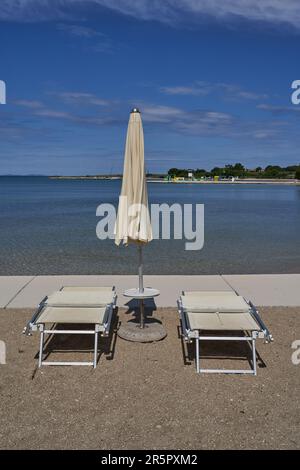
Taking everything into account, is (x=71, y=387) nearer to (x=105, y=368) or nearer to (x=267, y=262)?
(x=105, y=368)

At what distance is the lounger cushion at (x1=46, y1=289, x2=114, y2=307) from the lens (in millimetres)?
5172

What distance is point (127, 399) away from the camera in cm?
395

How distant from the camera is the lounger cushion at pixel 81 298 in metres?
5.17

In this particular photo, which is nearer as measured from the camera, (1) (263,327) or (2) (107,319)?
(1) (263,327)

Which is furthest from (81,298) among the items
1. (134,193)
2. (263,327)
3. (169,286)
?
(169,286)

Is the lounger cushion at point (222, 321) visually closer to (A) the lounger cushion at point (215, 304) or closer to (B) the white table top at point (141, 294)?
(A) the lounger cushion at point (215, 304)

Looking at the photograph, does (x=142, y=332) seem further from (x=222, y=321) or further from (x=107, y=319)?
(x=222, y=321)

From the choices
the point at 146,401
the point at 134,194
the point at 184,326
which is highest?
the point at 134,194

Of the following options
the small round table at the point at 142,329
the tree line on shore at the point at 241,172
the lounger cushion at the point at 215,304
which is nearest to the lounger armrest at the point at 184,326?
the lounger cushion at the point at 215,304

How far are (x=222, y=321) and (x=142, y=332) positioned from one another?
3.73 feet

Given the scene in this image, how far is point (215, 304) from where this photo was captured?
17.2ft

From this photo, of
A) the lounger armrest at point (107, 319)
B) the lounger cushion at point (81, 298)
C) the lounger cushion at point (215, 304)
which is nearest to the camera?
the lounger armrest at point (107, 319)

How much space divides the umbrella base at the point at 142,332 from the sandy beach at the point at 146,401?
9 centimetres
